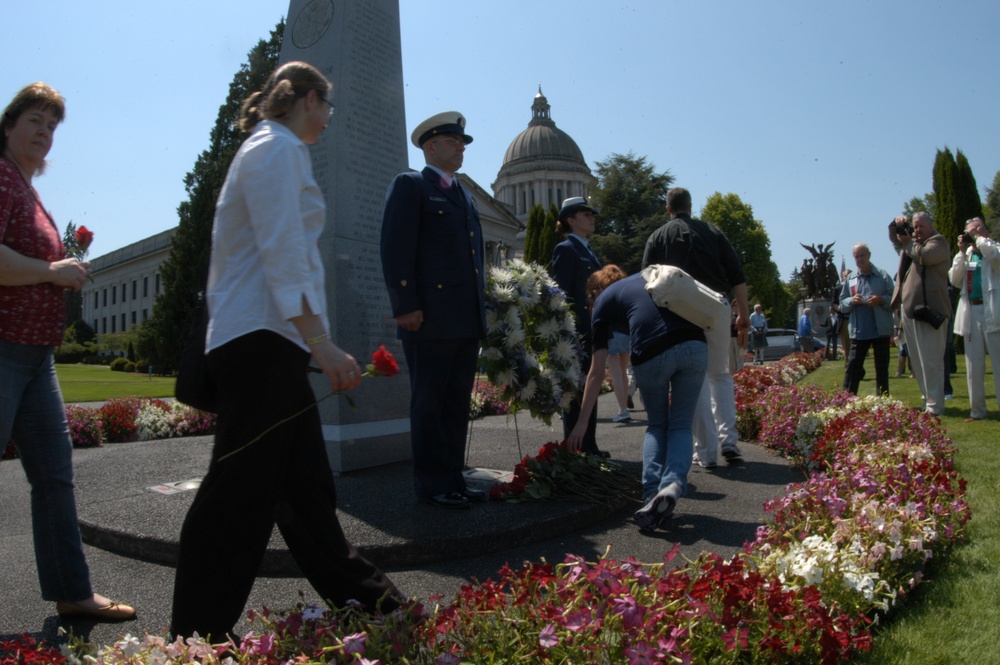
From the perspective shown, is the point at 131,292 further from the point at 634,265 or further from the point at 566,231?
the point at 566,231

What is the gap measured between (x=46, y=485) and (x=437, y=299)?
2.25 metres

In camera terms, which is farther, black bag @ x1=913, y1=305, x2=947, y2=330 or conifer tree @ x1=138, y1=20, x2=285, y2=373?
conifer tree @ x1=138, y1=20, x2=285, y2=373

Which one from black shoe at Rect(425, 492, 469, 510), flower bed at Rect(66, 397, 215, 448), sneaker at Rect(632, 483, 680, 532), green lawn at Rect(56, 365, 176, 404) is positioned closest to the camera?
sneaker at Rect(632, 483, 680, 532)

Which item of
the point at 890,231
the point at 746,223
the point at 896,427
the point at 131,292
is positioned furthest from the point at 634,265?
the point at 131,292

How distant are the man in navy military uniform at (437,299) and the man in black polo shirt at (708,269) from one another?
5.59 feet

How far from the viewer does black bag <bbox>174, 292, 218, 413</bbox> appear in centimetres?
245

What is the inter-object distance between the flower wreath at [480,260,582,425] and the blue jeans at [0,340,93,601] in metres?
2.70

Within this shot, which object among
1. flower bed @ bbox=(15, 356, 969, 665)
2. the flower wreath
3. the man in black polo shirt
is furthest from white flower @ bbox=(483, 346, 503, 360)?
flower bed @ bbox=(15, 356, 969, 665)

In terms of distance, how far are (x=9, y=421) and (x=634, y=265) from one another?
54.8 meters

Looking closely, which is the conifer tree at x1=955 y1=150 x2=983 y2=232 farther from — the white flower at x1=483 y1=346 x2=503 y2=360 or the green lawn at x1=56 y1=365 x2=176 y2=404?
the green lawn at x1=56 y1=365 x2=176 y2=404

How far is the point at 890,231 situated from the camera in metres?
8.56

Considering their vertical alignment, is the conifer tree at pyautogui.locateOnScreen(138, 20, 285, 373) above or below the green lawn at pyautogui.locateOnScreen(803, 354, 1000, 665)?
above

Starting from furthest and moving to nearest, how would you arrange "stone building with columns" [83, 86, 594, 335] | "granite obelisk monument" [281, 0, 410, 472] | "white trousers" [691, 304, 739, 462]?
"stone building with columns" [83, 86, 594, 335] < "white trousers" [691, 304, 739, 462] < "granite obelisk monument" [281, 0, 410, 472]

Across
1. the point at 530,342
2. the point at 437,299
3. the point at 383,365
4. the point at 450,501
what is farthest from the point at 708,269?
the point at 383,365
